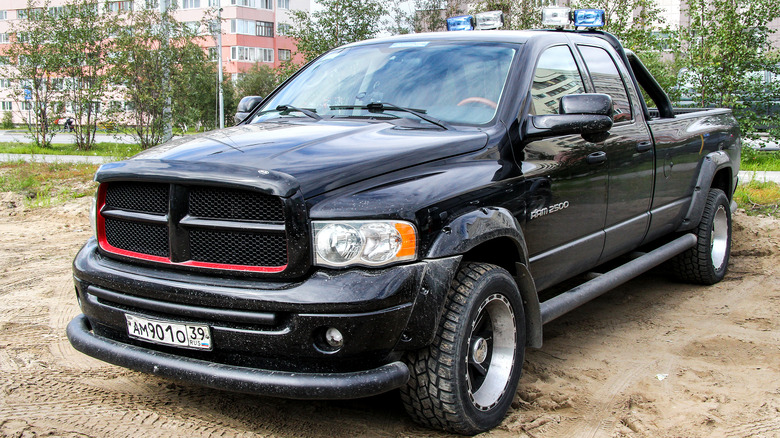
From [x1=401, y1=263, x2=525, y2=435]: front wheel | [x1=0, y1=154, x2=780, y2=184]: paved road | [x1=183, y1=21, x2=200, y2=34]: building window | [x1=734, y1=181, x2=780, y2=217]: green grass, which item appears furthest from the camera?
[x1=183, y1=21, x2=200, y2=34]: building window

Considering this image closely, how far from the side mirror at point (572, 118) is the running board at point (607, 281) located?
2.98 feet

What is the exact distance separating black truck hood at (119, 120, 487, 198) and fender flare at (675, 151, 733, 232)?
2.83m

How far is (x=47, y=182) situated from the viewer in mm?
10828

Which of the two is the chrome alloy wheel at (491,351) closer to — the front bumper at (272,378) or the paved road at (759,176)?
the front bumper at (272,378)

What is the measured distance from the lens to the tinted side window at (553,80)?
400 cm

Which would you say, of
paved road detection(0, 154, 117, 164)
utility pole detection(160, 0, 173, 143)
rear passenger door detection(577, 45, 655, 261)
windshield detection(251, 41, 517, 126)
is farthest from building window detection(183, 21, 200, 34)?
rear passenger door detection(577, 45, 655, 261)

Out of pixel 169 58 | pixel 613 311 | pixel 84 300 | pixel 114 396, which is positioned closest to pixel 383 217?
pixel 84 300

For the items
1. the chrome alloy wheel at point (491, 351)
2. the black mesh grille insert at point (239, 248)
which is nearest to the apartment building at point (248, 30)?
the chrome alloy wheel at point (491, 351)

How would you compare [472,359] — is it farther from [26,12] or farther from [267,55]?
[267,55]

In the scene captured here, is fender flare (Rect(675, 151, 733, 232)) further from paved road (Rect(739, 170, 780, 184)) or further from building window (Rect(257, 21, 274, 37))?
building window (Rect(257, 21, 274, 37))

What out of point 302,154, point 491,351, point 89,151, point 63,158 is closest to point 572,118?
point 491,351

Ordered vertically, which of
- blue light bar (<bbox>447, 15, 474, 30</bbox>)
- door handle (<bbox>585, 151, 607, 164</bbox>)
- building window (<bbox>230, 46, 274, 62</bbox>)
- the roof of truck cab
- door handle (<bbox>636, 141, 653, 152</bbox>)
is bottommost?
door handle (<bbox>585, 151, 607, 164</bbox>)

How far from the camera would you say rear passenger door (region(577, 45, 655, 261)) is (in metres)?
4.45

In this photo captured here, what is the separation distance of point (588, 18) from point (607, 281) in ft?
7.03
